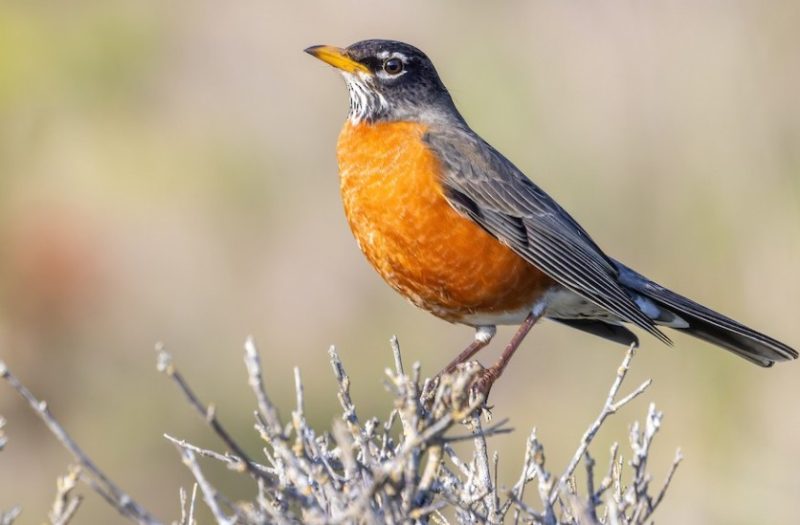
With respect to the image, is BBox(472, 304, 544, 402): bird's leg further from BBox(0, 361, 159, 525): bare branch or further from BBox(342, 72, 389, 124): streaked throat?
BBox(0, 361, 159, 525): bare branch

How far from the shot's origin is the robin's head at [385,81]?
5023mm

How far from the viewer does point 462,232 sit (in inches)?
182

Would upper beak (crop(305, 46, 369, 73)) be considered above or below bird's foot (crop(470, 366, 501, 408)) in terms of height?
above

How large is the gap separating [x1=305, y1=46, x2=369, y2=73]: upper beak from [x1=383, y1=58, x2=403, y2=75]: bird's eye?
9 centimetres

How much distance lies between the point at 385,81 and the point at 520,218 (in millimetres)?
783

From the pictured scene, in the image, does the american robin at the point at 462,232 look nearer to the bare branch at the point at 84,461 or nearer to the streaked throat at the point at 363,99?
the streaked throat at the point at 363,99

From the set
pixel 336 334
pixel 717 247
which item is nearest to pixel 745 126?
pixel 717 247

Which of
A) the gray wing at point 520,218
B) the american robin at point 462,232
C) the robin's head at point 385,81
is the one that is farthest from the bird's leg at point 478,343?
the robin's head at point 385,81

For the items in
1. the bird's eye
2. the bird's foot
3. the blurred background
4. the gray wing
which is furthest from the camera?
the blurred background

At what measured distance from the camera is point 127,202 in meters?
10.2

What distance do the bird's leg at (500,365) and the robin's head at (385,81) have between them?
90 cm

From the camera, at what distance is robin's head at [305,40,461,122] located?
5.02 m

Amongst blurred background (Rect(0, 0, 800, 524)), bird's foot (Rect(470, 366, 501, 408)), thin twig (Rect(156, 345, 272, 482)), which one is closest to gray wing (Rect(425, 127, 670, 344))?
bird's foot (Rect(470, 366, 501, 408))

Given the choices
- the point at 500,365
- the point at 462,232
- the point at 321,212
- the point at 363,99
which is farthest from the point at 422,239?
the point at 321,212
